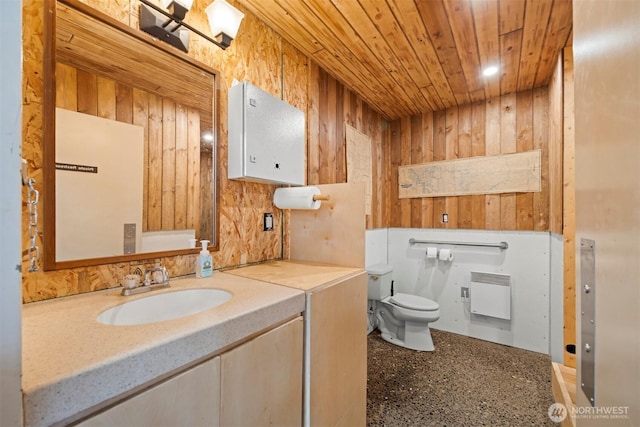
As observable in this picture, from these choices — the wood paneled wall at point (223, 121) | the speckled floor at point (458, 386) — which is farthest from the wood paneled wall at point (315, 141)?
the speckled floor at point (458, 386)

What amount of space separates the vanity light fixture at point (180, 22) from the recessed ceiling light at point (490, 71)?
2005 mm

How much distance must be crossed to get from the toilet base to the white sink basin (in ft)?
6.69

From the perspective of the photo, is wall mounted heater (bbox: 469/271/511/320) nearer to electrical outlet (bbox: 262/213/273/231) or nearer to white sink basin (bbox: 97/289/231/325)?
electrical outlet (bbox: 262/213/273/231)

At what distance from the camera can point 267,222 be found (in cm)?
176

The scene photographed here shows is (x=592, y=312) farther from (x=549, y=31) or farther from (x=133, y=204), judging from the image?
(x=549, y=31)

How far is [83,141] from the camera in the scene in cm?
102

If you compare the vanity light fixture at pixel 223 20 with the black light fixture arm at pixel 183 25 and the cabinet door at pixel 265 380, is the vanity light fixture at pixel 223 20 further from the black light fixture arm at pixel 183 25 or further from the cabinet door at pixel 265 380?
the cabinet door at pixel 265 380

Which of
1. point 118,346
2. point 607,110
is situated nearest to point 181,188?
point 118,346

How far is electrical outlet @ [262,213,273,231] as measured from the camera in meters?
1.75

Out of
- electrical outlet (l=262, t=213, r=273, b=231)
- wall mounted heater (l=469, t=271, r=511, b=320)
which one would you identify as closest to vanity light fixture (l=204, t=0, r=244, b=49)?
electrical outlet (l=262, t=213, r=273, b=231)

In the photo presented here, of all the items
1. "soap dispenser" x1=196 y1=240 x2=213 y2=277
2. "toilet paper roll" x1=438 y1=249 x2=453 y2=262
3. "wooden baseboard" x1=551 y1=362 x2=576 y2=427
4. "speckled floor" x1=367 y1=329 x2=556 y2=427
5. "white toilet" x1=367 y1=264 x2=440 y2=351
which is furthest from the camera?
"toilet paper roll" x1=438 y1=249 x2=453 y2=262

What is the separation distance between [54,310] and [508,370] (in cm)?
290

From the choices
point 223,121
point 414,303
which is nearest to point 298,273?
point 223,121

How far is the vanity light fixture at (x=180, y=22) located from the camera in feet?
3.85
